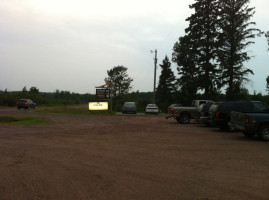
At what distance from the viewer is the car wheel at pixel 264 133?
1373 centimetres

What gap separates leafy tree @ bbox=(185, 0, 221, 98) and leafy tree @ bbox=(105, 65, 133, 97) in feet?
175

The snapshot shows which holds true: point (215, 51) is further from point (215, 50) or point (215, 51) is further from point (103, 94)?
point (103, 94)

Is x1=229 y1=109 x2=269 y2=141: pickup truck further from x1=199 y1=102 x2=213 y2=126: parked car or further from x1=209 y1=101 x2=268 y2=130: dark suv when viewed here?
x1=199 y1=102 x2=213 y2=126: parked car

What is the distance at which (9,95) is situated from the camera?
67125mm

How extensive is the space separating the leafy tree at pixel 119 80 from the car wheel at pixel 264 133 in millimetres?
80407

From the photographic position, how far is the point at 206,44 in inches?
1614

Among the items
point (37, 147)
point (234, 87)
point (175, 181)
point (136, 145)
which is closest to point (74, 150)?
point (37, 147)

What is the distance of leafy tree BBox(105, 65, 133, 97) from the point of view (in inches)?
3716

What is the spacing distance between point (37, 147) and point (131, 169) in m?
4.93

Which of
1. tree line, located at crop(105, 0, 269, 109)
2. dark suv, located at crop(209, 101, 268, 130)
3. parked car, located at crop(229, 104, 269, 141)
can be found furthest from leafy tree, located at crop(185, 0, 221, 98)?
parked car, located at crop(229, 104, 269, 141)

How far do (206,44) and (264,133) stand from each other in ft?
95.6

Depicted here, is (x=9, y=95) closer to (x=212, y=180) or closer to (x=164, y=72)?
(x=164, y=72)

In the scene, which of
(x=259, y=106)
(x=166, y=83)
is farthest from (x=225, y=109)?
(x=166, y=83)

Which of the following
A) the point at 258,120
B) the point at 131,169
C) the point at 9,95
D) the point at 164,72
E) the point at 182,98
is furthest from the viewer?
the point at 164,72
